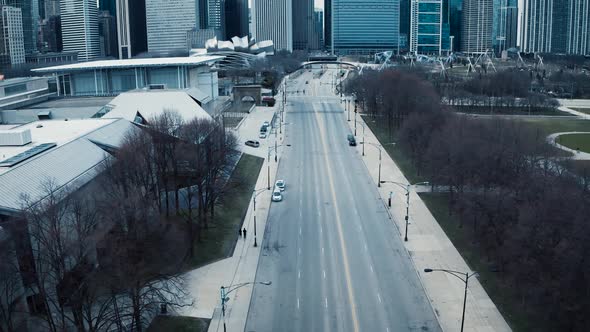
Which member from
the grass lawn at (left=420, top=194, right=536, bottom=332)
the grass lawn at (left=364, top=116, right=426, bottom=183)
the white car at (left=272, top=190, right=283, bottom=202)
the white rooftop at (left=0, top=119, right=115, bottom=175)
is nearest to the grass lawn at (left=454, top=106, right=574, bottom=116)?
the grass lawn at (left=364, top=116, right=426, bottom=183)

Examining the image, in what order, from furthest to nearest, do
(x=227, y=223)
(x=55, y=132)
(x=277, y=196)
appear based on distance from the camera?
(x=277, y=196), (x=55, y=132), (x=227, y=223)

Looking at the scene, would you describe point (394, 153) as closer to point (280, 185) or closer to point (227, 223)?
point (280, 185)

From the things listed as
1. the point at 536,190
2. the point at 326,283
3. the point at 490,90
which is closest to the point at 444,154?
the point at 536,190

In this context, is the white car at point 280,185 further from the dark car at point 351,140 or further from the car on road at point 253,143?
the dark car at point 351,140

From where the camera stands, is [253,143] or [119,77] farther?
[119,77]

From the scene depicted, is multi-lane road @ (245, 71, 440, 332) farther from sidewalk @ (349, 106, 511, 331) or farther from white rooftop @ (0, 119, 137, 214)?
white rooftop @ (0, 119, 137, 214)

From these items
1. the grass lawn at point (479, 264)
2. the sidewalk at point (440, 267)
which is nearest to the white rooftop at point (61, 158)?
the sidewalk at point (440, 267)

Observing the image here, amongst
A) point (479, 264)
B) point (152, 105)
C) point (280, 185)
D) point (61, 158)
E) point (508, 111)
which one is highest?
point (152, 105)

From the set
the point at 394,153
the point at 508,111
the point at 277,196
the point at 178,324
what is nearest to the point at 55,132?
the point at 277,196
